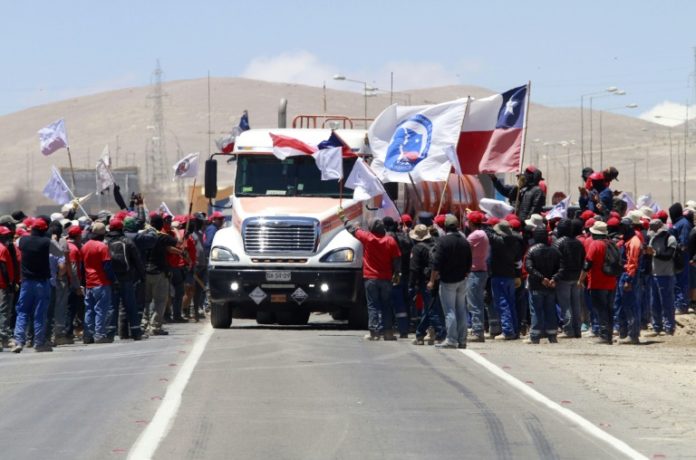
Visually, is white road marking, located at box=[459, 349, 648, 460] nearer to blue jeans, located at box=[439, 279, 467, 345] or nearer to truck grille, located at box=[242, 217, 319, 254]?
blue jeans, located at box=[439, 279, 467, 345]

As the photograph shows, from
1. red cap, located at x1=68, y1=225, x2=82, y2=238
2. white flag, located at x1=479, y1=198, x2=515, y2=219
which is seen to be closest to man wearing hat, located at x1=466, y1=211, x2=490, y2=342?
white flag, located at x1=479, y1=198, x2=515, y2=219

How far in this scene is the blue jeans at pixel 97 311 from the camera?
76.6 feet

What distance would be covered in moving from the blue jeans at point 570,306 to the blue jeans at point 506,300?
70 centimetres

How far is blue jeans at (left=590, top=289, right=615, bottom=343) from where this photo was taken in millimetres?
22875

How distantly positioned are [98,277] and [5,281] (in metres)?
1.62

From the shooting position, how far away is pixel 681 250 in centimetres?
2641

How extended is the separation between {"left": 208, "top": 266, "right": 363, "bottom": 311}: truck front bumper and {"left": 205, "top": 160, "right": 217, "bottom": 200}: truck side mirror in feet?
4.94

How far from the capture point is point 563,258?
914 inches

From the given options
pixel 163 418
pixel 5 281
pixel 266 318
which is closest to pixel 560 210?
pixel 266 318

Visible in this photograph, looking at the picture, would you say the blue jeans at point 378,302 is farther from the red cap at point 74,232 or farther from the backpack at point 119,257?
the red cap at point 74,232

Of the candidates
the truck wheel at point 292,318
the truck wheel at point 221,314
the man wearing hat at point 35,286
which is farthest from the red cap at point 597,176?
the man wearing hat at point 35,286

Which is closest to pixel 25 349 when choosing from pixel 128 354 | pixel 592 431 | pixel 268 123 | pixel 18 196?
pixel 128 354

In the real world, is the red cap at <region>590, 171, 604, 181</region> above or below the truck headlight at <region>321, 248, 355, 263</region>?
above

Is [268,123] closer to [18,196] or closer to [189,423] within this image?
[18,196]
